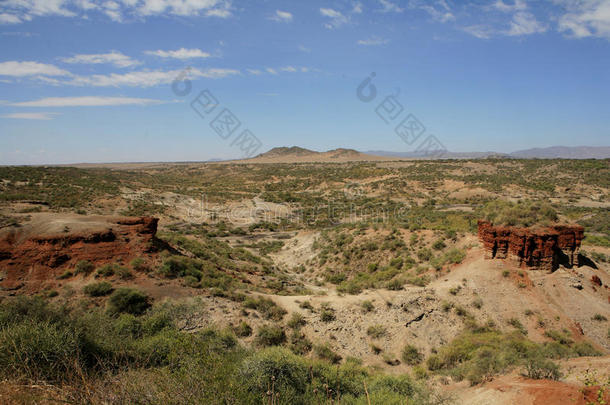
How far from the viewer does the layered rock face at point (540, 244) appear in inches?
571

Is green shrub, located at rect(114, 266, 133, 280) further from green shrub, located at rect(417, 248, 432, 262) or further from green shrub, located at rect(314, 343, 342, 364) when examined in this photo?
green shrub, located at rect(417, 248, 432, 262)

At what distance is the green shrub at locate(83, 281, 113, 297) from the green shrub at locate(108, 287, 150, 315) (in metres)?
0.60

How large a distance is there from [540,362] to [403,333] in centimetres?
535

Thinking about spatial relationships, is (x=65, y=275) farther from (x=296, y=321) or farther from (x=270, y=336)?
(x=296, y=321)

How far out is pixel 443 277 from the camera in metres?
16.4

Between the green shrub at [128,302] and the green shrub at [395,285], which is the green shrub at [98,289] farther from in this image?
the green shrub at [395,285]

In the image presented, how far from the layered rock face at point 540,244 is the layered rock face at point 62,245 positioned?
18.3m

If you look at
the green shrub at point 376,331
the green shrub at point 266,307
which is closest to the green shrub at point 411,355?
the green shrub at point 376,331

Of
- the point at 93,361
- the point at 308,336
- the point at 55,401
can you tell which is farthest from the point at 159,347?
the point at 308,336

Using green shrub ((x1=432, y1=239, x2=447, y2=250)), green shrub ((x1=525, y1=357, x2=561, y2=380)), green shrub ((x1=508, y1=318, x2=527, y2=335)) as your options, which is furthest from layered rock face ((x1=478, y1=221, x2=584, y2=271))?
green shrub ((x1=525, y1=357, x2=561, y2=380))

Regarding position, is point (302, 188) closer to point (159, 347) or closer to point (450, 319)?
point (450, 319)

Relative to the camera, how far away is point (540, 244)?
570 inches

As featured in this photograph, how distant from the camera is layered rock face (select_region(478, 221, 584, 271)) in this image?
14516 mm

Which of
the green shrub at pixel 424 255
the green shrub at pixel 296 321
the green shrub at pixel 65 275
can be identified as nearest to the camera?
the green shrub at pixel 296 321
